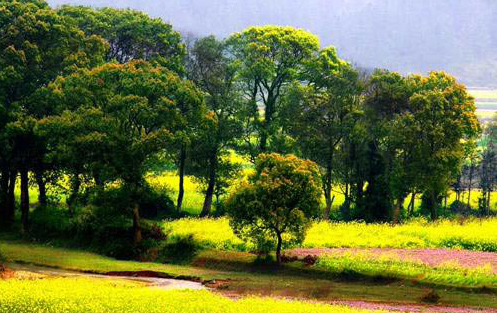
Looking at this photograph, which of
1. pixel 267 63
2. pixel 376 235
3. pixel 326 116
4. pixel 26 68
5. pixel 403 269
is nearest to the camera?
pixel 403 269

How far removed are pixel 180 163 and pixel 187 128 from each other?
2219cm

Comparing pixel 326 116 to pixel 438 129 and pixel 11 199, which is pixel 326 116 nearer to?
pixel 438 129

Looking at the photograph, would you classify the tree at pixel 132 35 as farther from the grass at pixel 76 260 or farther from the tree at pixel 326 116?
the grass at pixel 76 260

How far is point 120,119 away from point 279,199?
18.6 m

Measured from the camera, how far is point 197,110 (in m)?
68.1

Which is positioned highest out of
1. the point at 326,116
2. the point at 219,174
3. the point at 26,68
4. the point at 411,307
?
the point at 26,68

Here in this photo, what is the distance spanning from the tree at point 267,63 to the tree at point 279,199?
3273cm

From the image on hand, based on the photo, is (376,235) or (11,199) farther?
(11,199)

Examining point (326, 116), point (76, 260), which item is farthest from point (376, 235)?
point (76, 260)

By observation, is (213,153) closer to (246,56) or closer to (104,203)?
(246,56)

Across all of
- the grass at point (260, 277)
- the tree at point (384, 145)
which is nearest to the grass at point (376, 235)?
the grass at point (260, 277)

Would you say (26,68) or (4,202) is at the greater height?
(26,68)

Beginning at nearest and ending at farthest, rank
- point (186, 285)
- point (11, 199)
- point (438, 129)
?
point (186, 285)
point (11, 199)
point (438, 129)

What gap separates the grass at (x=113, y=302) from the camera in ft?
103
